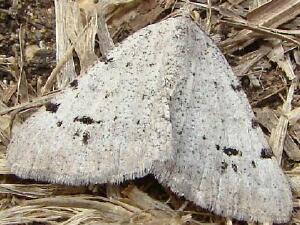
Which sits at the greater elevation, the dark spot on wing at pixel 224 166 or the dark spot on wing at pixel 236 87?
the dark spot on wing at pixel 236 87

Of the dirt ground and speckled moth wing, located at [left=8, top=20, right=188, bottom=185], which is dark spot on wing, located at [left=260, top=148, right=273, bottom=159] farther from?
speckled moth wing, located at [left=8, top=20, right=188, bottom=185]

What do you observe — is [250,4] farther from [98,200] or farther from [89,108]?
[98,200]

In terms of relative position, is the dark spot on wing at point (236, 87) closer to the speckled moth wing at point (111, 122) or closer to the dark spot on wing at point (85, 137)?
the speckled moth wing at point (111, 122)

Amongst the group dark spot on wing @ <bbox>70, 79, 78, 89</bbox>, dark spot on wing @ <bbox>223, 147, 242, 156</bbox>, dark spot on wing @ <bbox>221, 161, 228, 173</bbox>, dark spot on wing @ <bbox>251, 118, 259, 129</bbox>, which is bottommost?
dark spot on wing @ <bbox>221, 161, 228, 173</bbox>

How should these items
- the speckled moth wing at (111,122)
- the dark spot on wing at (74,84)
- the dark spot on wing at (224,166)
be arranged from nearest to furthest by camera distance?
the speckled moth wing at (111,122), the dark spot on wing at (224,166), the dark spot on wing at (74,84)

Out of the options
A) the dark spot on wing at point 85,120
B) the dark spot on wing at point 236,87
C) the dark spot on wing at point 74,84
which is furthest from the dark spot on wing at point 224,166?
the dark spot on wing at point 74,84

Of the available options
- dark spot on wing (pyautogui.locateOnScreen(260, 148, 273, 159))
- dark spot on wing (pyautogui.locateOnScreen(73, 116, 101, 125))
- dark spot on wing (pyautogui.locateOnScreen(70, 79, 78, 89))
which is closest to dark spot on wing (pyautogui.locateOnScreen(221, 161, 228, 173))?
dark spot on wing (pyautogui.locateOnScreen(260, 148, 273, 159))

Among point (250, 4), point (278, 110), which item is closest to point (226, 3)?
point (250, 4)
